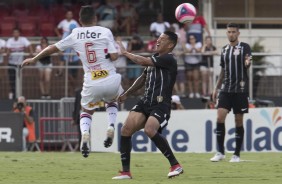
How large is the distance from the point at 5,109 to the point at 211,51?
5.90 meters

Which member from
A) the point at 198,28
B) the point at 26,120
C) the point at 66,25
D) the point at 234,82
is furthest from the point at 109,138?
the point at 66,25

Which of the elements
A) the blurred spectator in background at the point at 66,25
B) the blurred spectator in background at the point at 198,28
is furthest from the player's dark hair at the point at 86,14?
the blurred spectator in background at the point at 66,25

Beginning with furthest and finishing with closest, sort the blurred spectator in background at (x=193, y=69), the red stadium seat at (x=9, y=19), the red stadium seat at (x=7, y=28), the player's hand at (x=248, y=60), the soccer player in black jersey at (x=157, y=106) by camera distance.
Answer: the red stadium seat at (x=9, y=19)
the red stadium seat at (x=7, y=28)
the blurred spectator in background at (x=193, y=69)
the player's hand at (x=248, y=60)
the soccer player in black jersey at (x=157, y=106)

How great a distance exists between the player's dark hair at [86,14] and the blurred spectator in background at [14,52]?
1179cm

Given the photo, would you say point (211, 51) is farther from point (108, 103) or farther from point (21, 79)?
point (108, 103)

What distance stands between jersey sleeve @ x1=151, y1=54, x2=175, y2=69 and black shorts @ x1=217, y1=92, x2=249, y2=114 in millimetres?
4138

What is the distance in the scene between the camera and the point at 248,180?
1328cm

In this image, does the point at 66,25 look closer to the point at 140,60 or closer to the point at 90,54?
the point at 90,54

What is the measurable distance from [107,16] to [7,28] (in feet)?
10.3

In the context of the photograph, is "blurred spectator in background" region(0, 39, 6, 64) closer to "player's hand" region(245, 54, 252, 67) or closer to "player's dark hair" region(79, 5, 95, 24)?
"player's hand" region(245, 54, 252, 67)

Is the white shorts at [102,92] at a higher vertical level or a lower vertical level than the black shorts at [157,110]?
higher

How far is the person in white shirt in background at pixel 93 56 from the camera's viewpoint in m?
14.4

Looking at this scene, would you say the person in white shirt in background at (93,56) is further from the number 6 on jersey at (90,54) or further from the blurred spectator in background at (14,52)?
the blurred spectator in background at (14,52)

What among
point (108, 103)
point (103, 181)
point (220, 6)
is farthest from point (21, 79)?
point (103, 181)
